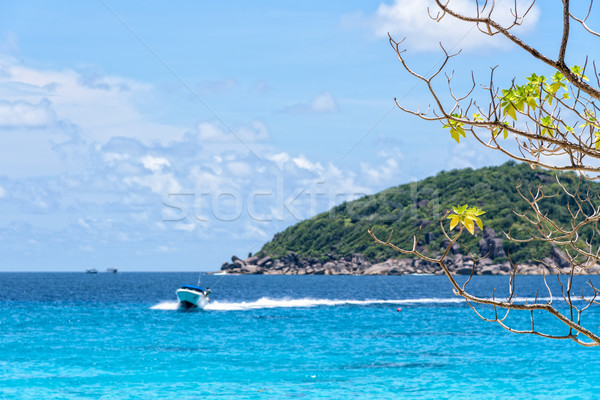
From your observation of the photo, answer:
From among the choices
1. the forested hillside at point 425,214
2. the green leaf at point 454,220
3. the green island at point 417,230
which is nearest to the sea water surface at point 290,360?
the green leaf at point 454,220

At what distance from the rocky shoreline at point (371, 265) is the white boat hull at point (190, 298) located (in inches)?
2982

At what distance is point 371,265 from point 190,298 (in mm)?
100103

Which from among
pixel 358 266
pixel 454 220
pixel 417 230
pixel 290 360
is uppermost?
pixel 417 230

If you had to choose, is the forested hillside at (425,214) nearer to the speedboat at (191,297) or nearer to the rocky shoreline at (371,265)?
the rocky shoreline at (371,265)

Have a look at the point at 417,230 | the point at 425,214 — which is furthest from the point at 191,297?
the point at 425,214

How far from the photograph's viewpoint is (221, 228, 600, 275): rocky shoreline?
128250 millimetres

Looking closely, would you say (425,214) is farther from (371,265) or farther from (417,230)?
(417,230)

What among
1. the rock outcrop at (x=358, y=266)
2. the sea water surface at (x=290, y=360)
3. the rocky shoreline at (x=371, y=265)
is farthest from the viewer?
the rock outcrop at (x=358, y=266)

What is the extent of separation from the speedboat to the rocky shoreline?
248ft

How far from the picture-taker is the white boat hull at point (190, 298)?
5369cm

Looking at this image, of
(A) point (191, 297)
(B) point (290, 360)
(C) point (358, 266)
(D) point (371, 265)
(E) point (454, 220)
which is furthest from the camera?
(D) point (371, 265)

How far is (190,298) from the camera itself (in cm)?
5369

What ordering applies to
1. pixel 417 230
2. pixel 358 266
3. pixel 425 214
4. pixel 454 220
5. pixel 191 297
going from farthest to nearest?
pixel 358 266
pixel 425 214
pixel 417 230
pixel 191 297
pixel 454 220

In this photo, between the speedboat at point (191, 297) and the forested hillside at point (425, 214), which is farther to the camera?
the forested hillside at point (425, 214)
